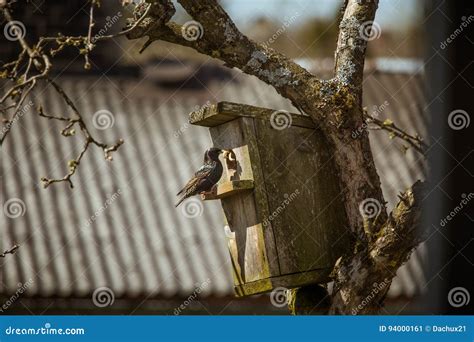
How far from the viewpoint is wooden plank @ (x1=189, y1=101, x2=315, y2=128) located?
4107 mm

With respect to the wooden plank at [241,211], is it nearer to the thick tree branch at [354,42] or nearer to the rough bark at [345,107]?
the rough bark at [345,107]

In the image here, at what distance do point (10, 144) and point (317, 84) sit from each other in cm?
598

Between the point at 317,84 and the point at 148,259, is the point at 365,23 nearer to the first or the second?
the point at 317,84

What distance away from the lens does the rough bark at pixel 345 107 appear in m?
3.81

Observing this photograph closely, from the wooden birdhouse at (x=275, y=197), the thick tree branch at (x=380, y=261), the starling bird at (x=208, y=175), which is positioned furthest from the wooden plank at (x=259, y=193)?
the thick tree branch at (x=380, y=261)

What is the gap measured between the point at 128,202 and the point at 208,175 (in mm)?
4477

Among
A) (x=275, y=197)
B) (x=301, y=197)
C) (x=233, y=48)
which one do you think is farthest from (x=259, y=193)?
(x=233, y=48)

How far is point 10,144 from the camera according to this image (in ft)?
30.2

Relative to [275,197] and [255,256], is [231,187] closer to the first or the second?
[275,197]

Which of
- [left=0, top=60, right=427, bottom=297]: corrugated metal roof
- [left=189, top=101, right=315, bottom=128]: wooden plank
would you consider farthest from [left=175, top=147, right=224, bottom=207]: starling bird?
[left=0, top=60, right=427, bottom=297]: corrugated metal roof

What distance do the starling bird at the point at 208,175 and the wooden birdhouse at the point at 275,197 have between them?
0.04 m

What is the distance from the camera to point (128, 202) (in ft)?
28.2

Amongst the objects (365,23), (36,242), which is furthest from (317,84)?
(36,242)

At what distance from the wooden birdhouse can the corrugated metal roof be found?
3.17m
